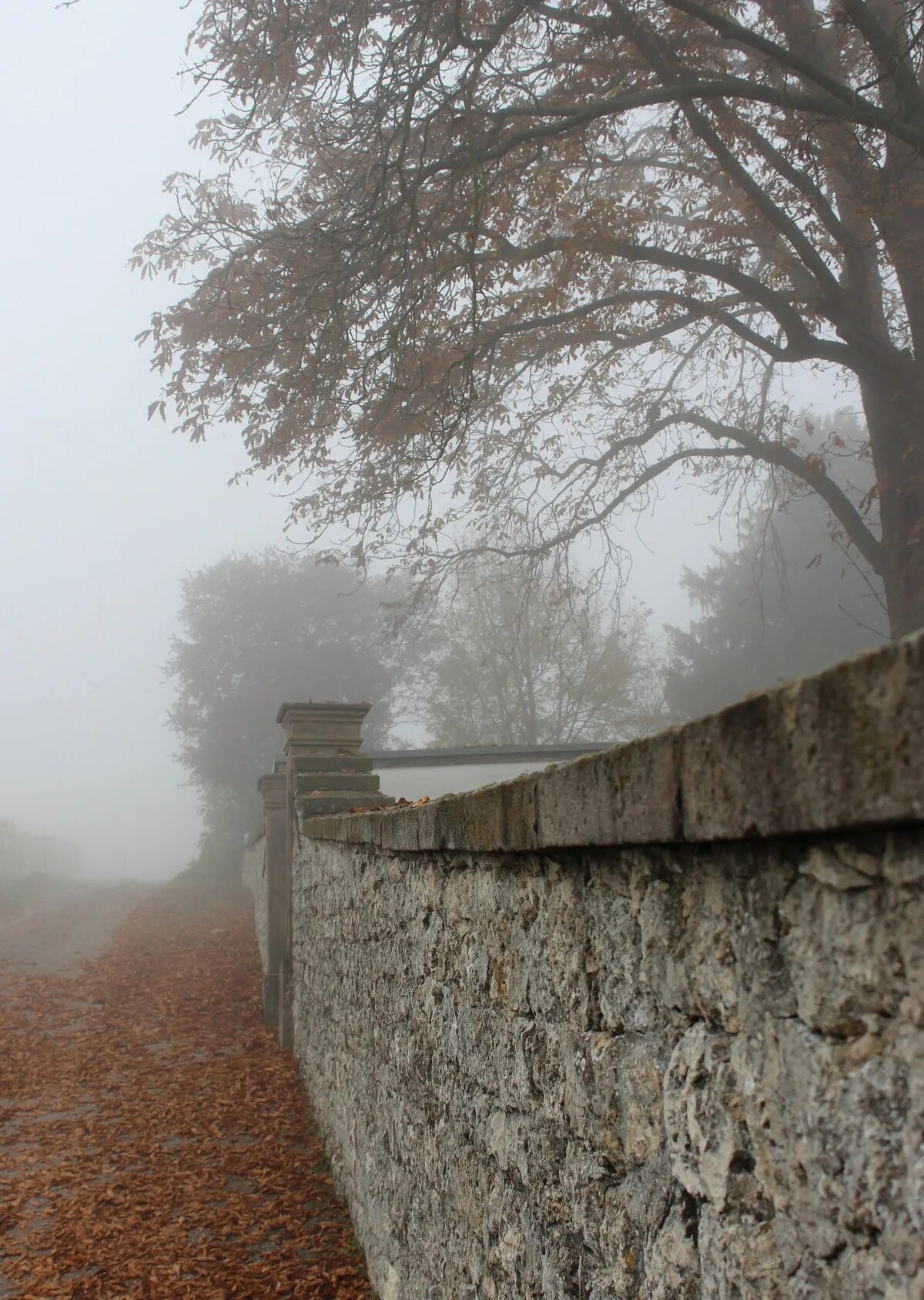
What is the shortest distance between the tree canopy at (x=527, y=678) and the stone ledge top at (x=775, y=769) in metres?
26.3

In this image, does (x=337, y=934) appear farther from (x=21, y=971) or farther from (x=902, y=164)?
(x=21, y=971)

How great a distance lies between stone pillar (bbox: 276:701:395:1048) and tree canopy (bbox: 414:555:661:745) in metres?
18.8

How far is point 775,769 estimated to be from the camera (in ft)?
4.15

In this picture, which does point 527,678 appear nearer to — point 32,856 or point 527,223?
point 527,223

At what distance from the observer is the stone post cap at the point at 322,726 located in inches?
360

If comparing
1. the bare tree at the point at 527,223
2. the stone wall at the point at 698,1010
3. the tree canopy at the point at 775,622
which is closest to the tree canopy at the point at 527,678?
the tree canopy at the point at 775,622

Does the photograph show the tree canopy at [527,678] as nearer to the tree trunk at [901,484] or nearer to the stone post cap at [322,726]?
the tree trunk at [901,484]


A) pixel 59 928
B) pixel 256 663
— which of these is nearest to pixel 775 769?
pixel 59 928

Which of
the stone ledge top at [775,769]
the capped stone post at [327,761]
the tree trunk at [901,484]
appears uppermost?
the tree trunk at [901,484]

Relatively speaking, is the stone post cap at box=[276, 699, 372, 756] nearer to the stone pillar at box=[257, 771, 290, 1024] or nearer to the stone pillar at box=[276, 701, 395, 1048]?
the stone pillar at box=[276, 701, 395, 1048]

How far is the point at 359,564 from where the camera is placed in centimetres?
1256

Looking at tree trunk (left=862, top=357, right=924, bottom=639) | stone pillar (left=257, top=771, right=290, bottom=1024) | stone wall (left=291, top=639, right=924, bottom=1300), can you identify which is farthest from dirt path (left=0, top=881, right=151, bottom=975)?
stone wall (left=291, top=639, right=924, bottom=1300)

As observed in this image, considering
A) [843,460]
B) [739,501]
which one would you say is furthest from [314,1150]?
[843,460]

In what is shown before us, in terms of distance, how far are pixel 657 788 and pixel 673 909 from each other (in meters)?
0.23
